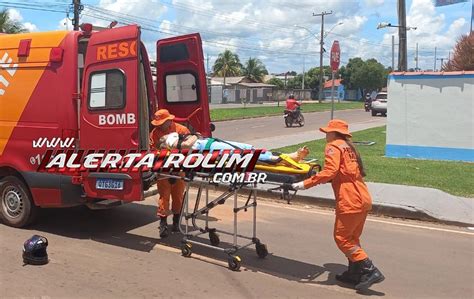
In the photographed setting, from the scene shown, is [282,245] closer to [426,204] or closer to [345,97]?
[426,204]

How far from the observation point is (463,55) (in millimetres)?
21125

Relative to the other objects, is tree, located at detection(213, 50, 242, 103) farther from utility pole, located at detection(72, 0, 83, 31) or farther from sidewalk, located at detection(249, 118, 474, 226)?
sidewalk, located at detection(249, 118, 474, 226)

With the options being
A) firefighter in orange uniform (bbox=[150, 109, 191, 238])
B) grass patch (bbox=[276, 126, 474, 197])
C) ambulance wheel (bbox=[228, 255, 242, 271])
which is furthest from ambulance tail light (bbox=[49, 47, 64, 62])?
grass patch (bbox=[276, 126, 474, 197])

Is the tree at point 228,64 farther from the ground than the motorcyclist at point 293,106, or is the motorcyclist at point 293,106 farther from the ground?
the tree at point 228,64

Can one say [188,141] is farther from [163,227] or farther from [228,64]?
[228,64]

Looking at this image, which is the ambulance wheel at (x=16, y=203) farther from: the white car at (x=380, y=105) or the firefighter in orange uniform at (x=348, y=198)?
the white car at (x=380, y=105)

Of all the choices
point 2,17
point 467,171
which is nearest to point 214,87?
point 2,17

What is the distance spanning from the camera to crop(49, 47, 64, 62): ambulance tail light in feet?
20.5

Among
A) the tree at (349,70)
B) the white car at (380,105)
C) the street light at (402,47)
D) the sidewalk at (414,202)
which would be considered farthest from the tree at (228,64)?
the sidewalk at (414,202)

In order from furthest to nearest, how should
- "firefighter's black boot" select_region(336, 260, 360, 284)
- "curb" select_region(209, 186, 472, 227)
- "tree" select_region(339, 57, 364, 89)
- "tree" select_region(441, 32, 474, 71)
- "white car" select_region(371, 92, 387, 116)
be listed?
"tree" select_region(339, 57, 364, 89)
"white car" select_region(371, 92, 387, 116)
"tree" select_region(441, 32, 474, 71)
"curb" select_region(209, 186, 472, 227)
"firefighter's black boot" select_region(336, 260, 360, 284)

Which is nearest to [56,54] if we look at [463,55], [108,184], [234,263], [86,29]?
[86,29]

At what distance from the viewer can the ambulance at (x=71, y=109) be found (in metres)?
5.89

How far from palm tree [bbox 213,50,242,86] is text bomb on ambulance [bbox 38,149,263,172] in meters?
82.9

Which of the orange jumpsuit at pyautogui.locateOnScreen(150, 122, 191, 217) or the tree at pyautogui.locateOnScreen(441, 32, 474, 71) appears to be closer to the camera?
the orange jumpsuit at pyautogui.locateOnScreen(150, 122, 191, 217)
